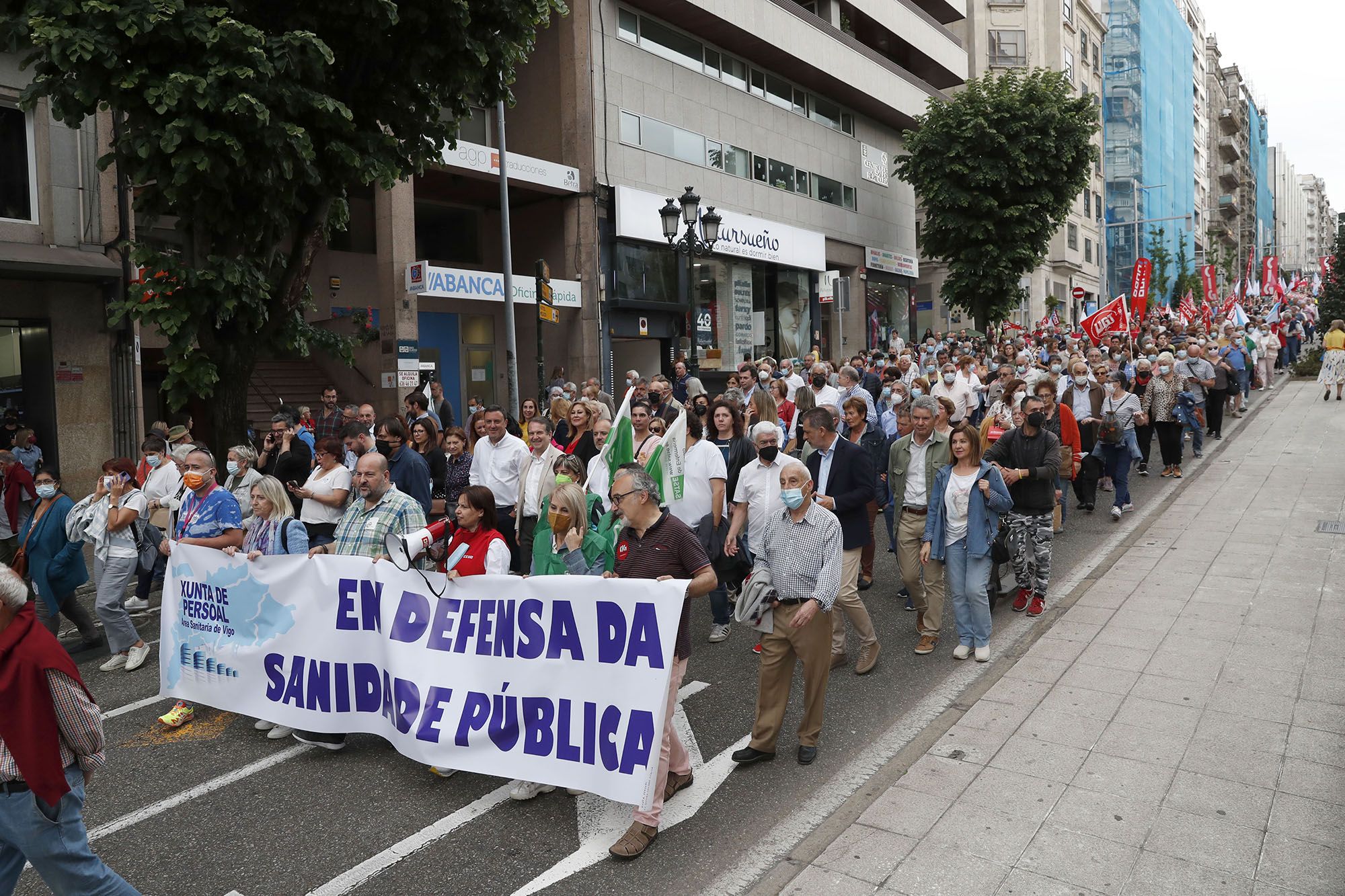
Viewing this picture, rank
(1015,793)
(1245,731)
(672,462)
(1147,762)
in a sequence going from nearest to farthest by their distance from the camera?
1. (1015,793)
2. (1147,762)
3. (1245,731)
4. (672,462)

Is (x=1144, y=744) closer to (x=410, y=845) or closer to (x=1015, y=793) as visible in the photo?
(x=1015, y=793)

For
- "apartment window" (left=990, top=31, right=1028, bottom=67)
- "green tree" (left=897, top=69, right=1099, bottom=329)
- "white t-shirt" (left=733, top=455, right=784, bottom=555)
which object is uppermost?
"apartment window" (left=990, top=31, right=1028, bottom=67)

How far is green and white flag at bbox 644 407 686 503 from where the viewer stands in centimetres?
718

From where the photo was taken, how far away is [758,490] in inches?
261

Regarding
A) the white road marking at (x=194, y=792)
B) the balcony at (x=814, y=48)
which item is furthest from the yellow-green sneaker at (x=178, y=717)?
the balcony at (x=814, y=48)

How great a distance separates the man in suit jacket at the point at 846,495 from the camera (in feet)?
22.0

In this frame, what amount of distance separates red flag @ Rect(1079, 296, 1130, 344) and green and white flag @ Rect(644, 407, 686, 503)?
14.6 m

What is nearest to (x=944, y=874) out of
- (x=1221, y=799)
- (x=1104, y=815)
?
(x=1104, y=815)

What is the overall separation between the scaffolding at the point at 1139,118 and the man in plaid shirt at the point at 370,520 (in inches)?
2465

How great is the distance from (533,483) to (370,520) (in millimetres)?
1897

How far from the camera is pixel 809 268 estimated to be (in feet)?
103

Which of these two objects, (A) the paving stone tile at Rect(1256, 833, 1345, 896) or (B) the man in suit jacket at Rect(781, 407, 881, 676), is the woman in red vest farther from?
(A) the paving stone tile at Rect(1256, 833, 1345, 896)

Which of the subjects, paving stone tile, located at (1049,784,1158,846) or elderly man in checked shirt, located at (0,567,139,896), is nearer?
elderly man in checked shirt, located at (0,567,139,896)

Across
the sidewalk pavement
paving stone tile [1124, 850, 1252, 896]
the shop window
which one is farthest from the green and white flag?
the shop window
